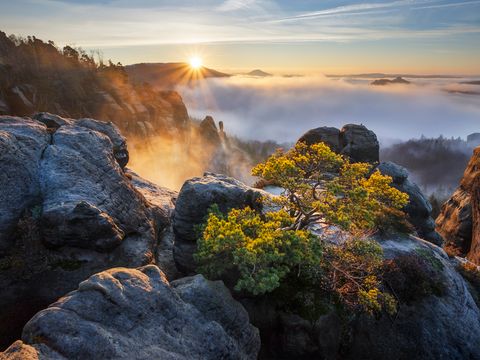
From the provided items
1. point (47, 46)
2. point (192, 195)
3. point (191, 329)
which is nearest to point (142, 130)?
point (47, 46)

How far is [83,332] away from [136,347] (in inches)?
73.3

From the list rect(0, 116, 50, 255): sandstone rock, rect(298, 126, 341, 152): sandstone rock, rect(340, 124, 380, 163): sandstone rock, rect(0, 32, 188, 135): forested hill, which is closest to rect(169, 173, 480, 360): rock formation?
Result: rect(0, 116, 50, 255): sandstone rock

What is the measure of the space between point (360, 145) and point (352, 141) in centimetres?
126

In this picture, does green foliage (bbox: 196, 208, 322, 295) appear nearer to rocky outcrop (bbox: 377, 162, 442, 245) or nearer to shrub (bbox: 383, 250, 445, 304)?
shrub (bbox: 383, 250, 445, 304)

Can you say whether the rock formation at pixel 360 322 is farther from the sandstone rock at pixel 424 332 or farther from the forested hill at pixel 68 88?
the forested hill at pixel 68 88

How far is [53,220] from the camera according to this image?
19.0m

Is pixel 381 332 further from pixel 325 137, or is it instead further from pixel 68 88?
pixel 68 88

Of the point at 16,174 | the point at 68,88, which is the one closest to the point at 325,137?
the point at 16,174

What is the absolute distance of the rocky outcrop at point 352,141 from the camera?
49.4 metres

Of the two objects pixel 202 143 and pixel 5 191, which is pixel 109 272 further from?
pixel 202 143

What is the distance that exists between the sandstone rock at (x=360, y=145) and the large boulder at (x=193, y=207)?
99.3ft

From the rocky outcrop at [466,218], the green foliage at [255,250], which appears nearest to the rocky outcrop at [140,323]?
the green foliage at [255,250]

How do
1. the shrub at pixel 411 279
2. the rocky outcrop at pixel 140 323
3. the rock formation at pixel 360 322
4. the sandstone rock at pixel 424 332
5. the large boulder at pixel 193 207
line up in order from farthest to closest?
1. the large boulder at pixel 193 207
2. the shrub at pixel 411 279
3. the sandstone rock at pixel 424 332
4. the rock formation at pixel 360 322
5. the rocky outcrop at pixel 140 323

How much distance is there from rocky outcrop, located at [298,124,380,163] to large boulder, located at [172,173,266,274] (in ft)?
98.3
